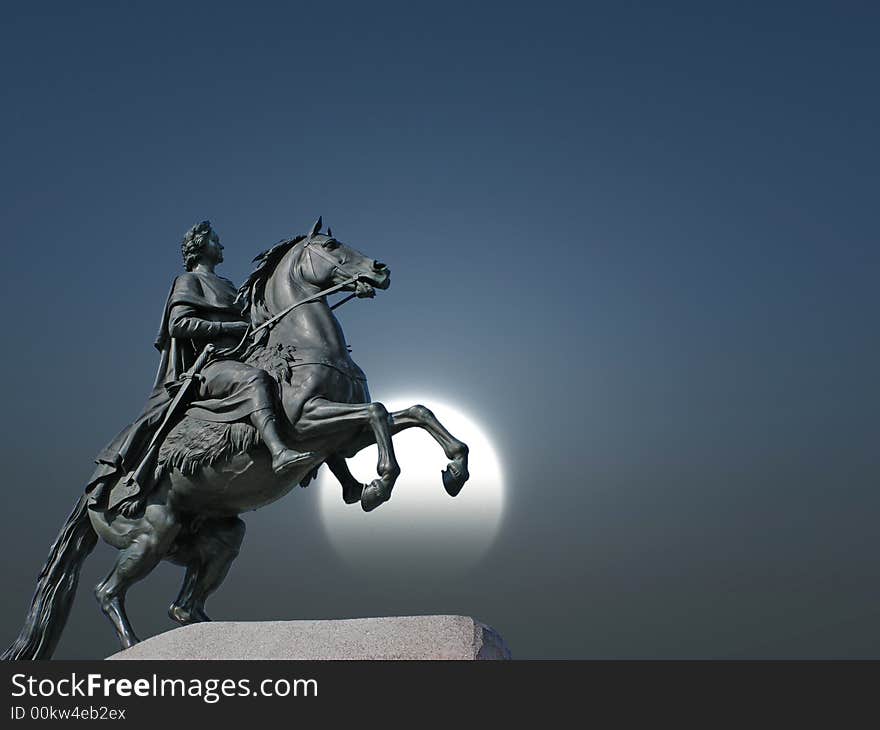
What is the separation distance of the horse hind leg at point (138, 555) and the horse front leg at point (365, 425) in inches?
54.7

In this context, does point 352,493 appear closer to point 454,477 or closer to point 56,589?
point 454,477

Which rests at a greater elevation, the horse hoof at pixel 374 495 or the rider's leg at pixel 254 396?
the rider's leg at pixel 254 396

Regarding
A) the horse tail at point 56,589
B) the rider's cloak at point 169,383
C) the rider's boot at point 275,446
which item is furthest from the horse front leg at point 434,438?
the horse tail at point 56,589

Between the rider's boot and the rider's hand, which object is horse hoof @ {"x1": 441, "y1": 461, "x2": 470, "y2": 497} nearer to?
the rider's boot

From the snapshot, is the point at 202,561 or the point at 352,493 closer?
the point at 352,493

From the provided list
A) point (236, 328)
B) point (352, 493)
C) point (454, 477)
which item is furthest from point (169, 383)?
point (454, 477)

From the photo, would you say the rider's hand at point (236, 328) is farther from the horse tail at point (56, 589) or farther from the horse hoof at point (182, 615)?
the horse hoof at point (182, 615)

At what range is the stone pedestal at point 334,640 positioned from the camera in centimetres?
654

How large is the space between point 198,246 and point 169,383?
4.12ft

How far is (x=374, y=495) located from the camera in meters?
7.45

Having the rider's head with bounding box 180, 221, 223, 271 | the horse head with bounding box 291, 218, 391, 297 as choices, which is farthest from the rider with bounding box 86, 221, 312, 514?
the horse head with bounding box 291, 218, 391, 297

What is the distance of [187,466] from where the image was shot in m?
8.27
